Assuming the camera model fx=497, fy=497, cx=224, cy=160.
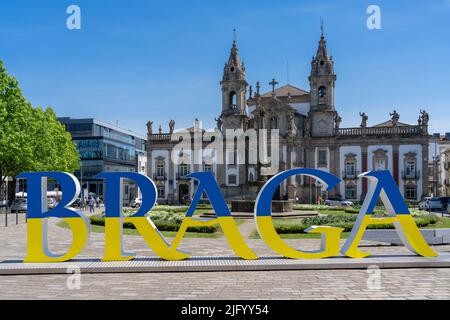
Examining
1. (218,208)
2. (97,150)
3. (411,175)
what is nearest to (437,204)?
(411,175)

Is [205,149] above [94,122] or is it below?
below

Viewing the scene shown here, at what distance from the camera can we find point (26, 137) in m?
42.0

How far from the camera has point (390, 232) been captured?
18797 mm

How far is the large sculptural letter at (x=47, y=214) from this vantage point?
45.0ft

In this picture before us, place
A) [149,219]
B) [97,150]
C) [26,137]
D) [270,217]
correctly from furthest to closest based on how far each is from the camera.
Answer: [97,150], [26,137], [149,219], [270,217]

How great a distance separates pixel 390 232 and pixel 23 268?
42.3ft

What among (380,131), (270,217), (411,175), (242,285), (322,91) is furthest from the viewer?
(322,91)

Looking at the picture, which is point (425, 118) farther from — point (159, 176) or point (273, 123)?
point (159, 176)

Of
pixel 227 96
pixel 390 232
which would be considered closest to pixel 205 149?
pixel 227 96

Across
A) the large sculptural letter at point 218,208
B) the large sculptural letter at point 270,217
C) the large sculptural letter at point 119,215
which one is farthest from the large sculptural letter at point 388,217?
the large sculptural letter at point 119,215

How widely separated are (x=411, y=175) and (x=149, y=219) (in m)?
57.9

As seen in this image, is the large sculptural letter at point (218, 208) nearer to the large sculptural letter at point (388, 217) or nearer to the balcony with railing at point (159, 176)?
the large sculptural letter at point (388, 217)

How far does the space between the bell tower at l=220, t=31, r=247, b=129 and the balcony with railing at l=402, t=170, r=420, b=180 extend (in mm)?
23619
